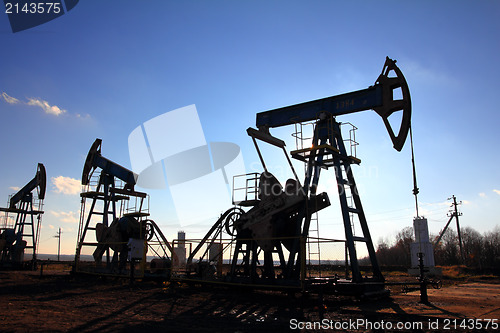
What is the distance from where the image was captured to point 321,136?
10.3 meters

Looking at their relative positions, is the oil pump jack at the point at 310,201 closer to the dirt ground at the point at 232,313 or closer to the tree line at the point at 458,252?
the dirt ground at the point at 232,313

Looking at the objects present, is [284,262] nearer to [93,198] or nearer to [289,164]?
[289,164]

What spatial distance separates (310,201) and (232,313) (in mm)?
3830

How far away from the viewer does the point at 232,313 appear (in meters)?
7.00

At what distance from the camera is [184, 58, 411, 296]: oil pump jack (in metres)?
9.30

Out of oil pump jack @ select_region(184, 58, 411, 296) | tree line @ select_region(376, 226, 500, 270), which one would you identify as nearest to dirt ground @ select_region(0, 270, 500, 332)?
oil pump jack @ select_region(184, 58, 411, 296)

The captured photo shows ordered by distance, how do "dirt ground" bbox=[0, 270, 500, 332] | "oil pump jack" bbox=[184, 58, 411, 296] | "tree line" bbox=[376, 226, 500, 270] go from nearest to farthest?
"dirt ground" bbox=[0, 270, 500, 332] < "oil pump jack" bbox=[184, 58, 411, 296] < "tree line" bbox=[376, 226, 500, 270]

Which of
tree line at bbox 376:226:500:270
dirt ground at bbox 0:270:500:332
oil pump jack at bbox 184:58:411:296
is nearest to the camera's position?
dirt ground at bbox 0:270:500:332

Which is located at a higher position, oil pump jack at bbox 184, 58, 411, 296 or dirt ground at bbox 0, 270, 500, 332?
oil pump jack at bbox 184, 58, 411, 296

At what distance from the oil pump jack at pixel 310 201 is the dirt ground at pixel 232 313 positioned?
690 millimetres

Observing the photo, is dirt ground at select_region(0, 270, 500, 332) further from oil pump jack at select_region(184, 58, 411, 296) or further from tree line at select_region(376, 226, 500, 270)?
tree line at select_region(376, 226, 500, 270)

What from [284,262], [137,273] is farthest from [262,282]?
[137,273]

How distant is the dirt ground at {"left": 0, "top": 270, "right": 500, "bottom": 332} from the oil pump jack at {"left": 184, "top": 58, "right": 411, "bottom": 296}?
0.69m

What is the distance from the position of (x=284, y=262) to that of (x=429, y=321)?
4.69 meters
